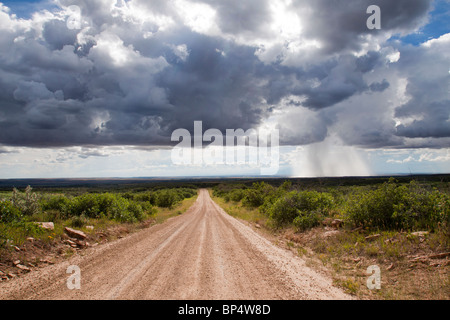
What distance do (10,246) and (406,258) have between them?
41.4ft

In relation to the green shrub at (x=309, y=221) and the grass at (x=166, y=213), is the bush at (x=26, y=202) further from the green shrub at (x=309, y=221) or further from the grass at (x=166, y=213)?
the green shrub at (x=309, y=221)

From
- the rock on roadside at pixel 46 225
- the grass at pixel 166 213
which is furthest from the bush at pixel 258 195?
the rock on roadside at pixel 46 225

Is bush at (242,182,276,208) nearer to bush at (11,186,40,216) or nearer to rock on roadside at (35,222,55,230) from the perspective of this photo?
bush at (11,186,40,216)

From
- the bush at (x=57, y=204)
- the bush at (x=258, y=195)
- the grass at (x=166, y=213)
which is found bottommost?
the grass at (x=166, y=213)

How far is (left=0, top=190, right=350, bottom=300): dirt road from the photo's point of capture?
6.02 m

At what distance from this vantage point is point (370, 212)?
35.8ft

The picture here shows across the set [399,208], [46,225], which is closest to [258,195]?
[399,208]

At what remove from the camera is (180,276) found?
7.13 meters

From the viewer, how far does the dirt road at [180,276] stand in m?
6.02

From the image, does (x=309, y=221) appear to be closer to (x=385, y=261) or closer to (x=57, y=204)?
(x=385, y=261)

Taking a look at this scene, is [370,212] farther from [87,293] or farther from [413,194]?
[87,293]

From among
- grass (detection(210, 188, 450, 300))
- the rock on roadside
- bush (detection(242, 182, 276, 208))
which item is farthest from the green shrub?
bush (detection(242, 182, 276, 208))
